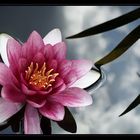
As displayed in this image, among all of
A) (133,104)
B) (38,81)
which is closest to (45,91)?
(38,81)

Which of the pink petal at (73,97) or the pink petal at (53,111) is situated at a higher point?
the pink petal at (73,97)

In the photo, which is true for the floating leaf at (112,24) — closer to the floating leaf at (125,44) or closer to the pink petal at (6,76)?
the floating leaf at (125,44)

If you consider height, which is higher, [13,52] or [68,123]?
[13,52]

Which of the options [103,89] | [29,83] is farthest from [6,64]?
[103,89]

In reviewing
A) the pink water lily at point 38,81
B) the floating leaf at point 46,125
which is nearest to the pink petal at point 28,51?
the pink water lily at point 38,81

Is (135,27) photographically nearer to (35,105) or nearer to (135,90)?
(135,90)

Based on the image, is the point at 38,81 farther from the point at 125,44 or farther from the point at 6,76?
the point at 125,44

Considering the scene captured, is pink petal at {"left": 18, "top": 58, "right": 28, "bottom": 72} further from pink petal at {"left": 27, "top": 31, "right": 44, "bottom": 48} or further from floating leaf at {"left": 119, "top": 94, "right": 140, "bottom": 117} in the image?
floating leaf at {"left": 119, "top": 94, "right": 140, "bottom": 117}
